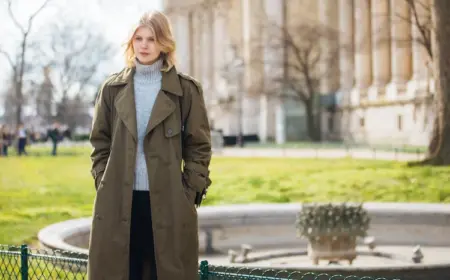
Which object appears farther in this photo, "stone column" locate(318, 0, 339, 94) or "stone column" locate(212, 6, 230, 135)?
"stone column" locate(212, 6, 230, 135)

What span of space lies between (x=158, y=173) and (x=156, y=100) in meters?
0.47

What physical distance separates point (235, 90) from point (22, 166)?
47764mm

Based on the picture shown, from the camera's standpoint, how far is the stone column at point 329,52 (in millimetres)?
64119

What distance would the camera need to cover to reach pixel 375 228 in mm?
16375

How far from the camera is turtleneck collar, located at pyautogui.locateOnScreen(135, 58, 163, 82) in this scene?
5.57m

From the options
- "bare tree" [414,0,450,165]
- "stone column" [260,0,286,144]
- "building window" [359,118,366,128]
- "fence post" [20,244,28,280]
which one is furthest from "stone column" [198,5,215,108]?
"fence post" [20,244,28,280]

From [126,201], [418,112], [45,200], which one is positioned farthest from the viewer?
[418,112]

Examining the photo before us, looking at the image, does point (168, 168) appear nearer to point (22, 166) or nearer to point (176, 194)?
point (176, 194)

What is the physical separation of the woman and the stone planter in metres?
8.03

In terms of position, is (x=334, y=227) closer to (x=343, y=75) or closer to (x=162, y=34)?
(x=162, y=34)

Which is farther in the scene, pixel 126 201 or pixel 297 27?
pixel 297 27

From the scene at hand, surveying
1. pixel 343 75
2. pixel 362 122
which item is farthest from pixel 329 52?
pixel 362 122

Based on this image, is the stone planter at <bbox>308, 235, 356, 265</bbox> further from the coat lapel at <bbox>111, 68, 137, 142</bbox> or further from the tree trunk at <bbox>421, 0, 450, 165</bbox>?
the tree trunk at <bbox>421, 0, 450, 165</bbox>

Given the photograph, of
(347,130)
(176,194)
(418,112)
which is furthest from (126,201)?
(347,130)
